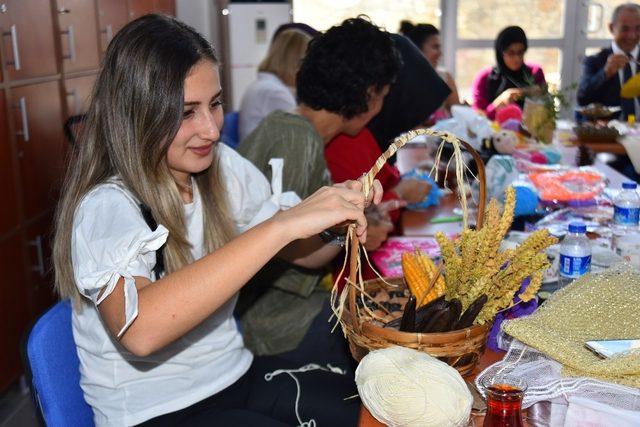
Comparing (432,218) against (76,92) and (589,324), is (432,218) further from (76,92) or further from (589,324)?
(76,92)

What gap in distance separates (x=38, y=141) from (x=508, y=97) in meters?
2.95

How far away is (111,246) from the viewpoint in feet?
4.16

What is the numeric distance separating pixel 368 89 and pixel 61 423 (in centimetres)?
143

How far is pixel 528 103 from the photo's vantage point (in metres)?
3.89

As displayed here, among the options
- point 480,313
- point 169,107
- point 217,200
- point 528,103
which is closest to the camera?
point 480,313

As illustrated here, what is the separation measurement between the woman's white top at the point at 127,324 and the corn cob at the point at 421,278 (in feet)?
1.53

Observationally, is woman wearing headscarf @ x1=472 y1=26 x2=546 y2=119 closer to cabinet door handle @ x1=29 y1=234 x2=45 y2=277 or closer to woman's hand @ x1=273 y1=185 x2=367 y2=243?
cabinet door handle @ x1=29 y1=234 x2=45 y2=277

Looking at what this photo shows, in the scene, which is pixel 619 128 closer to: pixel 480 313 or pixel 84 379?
pixel 480 313

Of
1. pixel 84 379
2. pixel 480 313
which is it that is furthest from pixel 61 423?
pixel 480 313

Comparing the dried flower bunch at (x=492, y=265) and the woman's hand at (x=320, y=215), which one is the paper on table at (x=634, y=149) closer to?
the dried flower bunch at (x=492, y=265)

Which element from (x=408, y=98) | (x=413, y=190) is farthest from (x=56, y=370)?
(x=408, y=98)

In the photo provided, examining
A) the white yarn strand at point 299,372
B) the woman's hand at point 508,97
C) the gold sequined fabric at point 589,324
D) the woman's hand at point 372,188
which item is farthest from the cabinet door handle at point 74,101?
the gold sequined fabric at point 589,324

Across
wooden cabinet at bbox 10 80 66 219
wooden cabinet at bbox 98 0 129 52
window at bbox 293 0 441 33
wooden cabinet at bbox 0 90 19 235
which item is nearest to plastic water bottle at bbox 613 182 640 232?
wooden cabinet at bbox 10 80 66 219

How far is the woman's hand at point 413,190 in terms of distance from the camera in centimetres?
266
